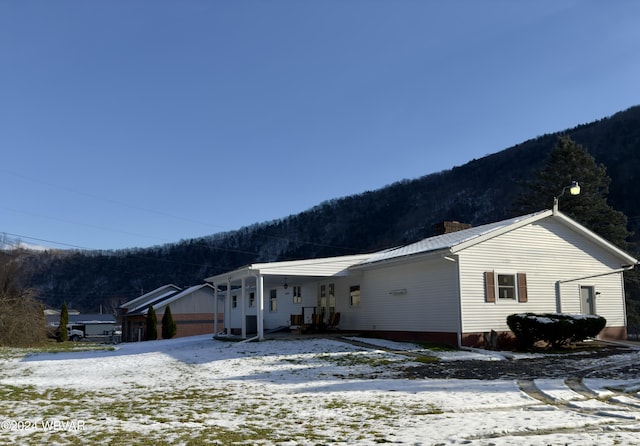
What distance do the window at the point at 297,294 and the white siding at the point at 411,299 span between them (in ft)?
12.7

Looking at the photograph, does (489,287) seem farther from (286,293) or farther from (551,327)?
(286,293)

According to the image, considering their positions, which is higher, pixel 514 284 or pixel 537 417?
pixel 514 284

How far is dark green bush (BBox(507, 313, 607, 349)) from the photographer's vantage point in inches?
682

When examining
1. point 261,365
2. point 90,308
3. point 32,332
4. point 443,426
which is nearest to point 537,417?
point 443,426

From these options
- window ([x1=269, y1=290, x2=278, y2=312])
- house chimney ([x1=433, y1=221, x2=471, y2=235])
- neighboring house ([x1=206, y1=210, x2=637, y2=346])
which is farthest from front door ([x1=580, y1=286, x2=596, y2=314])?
window ([x1=269, y1=290, x2=278, y2=312])

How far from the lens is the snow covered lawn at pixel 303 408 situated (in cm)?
649

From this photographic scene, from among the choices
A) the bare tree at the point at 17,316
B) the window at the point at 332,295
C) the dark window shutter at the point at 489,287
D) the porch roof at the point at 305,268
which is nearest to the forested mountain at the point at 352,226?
A: the bare tree at the point at 17,316

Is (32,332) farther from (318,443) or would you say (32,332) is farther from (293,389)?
(318,443)

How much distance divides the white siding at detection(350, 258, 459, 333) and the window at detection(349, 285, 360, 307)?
294 mm

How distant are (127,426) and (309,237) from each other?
9838 cm

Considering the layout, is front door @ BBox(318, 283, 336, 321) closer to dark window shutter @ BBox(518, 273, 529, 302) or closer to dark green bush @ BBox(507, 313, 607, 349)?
dark window shutter @ BBox(518, 273, 529, 302)

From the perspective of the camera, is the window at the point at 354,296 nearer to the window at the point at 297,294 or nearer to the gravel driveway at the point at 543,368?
the window at the point at 297,294

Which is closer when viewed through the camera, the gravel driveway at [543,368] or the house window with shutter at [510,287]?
the gravel driveway at [543,368]

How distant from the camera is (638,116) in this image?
3322 inches
